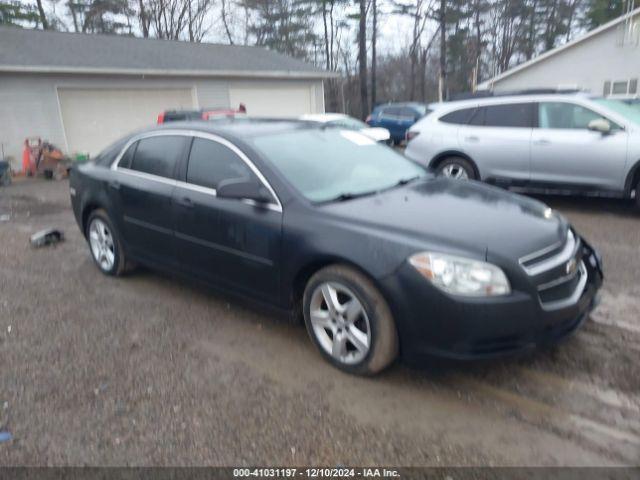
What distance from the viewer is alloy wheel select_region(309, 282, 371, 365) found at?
10.2ft

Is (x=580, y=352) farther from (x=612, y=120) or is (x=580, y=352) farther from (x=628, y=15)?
(x=628, y=15)

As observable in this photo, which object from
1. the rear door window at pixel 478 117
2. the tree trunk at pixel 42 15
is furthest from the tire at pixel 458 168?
the tree trunk at pixel 42 15

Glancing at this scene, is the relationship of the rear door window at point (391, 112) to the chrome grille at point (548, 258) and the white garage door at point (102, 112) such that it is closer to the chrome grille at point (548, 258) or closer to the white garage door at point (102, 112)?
the white garage door at point (102, 112)

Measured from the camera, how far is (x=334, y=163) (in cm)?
392

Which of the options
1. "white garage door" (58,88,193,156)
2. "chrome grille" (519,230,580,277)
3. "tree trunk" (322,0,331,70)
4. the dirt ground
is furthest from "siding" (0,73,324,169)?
"tree trunk" (322,0,331,70)

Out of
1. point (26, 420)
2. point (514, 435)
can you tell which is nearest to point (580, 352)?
point (514, 435)

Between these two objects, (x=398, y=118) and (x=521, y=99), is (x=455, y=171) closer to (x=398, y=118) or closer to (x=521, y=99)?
(x=521, y=99)

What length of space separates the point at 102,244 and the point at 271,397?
3011 mm

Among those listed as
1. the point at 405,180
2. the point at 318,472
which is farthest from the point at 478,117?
the point at 318,472

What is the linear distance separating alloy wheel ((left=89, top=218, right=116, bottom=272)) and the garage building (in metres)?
11.1

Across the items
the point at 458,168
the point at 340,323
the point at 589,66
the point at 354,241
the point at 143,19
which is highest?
the point at 143,19

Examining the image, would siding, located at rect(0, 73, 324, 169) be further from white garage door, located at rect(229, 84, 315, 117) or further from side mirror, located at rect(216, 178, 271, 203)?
side mirror, located at rect(216, 178, 271, 203)

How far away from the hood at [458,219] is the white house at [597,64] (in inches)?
822

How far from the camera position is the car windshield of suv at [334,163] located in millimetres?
3621
